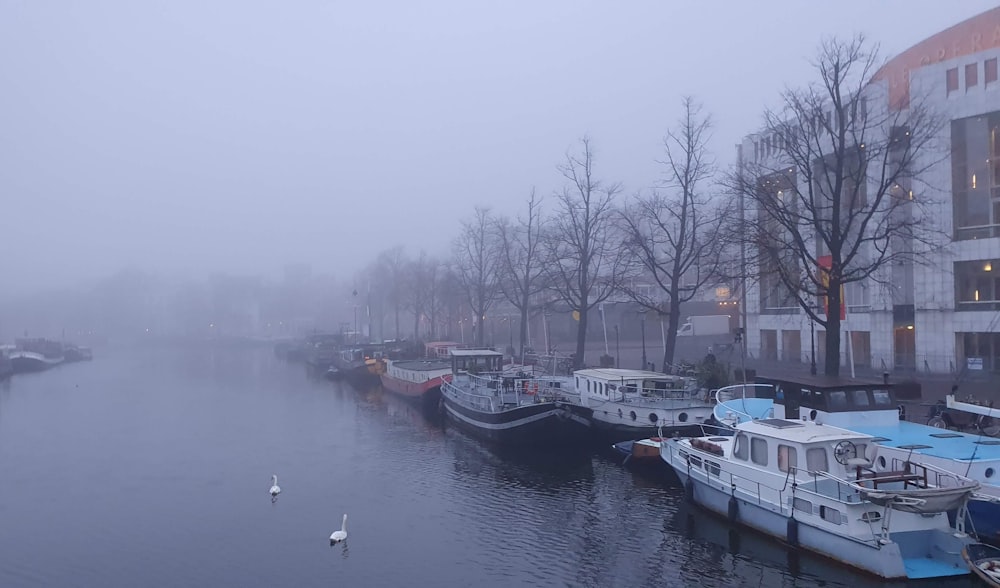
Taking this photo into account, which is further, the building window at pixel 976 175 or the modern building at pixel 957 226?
the building window at pixel 976 175

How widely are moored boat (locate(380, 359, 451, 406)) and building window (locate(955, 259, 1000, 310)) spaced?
24136 mm

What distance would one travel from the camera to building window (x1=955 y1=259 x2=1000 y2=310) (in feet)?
120

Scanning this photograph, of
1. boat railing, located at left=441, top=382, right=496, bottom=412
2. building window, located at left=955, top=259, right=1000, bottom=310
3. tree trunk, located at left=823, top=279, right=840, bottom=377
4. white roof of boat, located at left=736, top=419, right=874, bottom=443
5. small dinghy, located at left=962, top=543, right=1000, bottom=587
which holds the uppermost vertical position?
building window, located at left=955, top=259, right=1000, bottom=310

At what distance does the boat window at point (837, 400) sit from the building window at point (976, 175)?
22737 mm

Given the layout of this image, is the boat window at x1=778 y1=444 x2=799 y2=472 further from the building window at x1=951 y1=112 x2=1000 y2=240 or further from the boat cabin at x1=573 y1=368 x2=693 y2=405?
the building window at x1=951 y1=112 x2=1000 y2=240

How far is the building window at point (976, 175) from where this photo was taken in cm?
3656

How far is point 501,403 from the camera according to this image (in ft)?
97.0

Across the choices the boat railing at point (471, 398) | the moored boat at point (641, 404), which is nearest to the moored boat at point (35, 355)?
the boat railing at point (471, 398)

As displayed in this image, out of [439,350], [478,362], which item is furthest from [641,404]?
[439,350]

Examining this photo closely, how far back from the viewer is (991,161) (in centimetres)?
3659

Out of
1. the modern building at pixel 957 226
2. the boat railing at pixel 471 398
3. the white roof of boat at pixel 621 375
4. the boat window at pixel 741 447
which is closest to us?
the boat window at pixel 741 447

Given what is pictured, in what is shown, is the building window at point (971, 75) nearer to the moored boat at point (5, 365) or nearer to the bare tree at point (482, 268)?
the bare tree at point (482, 268)

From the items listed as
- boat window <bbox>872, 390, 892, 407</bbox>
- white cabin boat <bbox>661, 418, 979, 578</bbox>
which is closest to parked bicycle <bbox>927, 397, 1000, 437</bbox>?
boat window <bbox>872, 390, 892, 407</bbox>

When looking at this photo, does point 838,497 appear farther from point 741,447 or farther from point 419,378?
point 419,378
